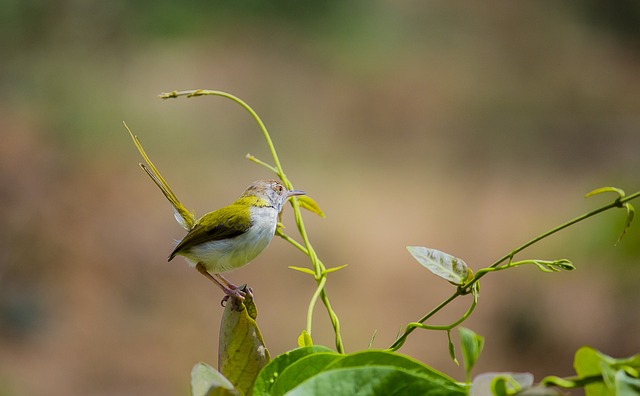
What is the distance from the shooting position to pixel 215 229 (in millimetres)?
1263

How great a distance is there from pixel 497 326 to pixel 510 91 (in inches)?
155

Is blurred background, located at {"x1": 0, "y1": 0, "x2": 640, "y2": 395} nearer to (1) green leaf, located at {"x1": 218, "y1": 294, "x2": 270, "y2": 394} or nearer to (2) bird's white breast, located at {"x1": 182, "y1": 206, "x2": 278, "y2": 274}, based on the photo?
(2) bird's white breast, located at {"x1": 182, "y1": 206, "x2": 278, "y2": 274}

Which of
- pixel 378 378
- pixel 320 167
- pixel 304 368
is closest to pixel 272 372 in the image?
pixel 304 368

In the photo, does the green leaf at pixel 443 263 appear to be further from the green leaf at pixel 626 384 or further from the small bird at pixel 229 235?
the small bird at pixel 229 235

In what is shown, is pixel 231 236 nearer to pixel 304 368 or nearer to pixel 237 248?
pixel 237 248

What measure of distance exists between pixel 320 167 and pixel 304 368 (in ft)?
20.8

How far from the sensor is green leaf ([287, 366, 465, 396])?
58 cm

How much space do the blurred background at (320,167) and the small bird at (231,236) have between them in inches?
89.9

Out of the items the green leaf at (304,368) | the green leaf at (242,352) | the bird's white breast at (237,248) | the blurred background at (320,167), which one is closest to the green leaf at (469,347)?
the green leaf at (304,368)

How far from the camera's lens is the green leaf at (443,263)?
0.73 m

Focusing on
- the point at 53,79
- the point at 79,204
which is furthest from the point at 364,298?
the point at 53,79

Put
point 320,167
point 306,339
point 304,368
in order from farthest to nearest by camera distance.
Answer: point 320,167
point 306,339
point 304,368

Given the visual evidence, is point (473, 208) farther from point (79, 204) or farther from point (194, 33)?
point (194, 33)

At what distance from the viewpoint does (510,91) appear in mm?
8812
